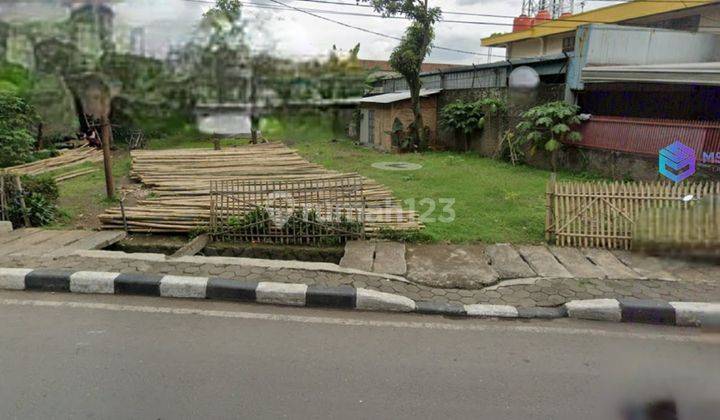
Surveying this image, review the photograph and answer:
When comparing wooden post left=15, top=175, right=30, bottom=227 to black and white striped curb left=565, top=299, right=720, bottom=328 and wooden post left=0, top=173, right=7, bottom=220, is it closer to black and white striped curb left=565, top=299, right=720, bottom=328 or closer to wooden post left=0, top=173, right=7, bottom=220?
wooden post left=0, top=173, right=7, bottom=220

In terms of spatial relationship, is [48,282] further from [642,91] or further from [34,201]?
[642,91]

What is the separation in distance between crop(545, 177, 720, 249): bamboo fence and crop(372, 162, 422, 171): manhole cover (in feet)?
20.9

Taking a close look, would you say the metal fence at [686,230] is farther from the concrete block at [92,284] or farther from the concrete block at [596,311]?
the concrete block at [92,284]

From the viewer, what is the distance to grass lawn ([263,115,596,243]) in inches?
223

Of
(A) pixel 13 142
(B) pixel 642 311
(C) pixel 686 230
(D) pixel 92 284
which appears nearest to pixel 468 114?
(B) pixel 642 311

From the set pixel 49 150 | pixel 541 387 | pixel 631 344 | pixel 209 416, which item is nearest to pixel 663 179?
pixel 631 344

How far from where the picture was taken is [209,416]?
2.29 m

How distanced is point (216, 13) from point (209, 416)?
195cm

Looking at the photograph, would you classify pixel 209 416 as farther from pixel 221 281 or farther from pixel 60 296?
pixel 60 296

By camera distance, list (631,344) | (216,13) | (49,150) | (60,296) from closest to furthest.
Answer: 1. (216,13)
2. (631,344)
3. (60,296)
4. (49,150)

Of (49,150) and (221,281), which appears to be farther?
(49,150)

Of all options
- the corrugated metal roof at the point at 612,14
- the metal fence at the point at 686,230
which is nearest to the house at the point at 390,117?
the corrugated metal roof at the point at 612,14

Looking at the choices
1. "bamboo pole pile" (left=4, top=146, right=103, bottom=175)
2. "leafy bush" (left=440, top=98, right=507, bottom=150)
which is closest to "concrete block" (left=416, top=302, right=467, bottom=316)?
"bamboo pole pile" (left=4, top=146, right=103, bottom=175)

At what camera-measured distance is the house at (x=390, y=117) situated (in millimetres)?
16172
